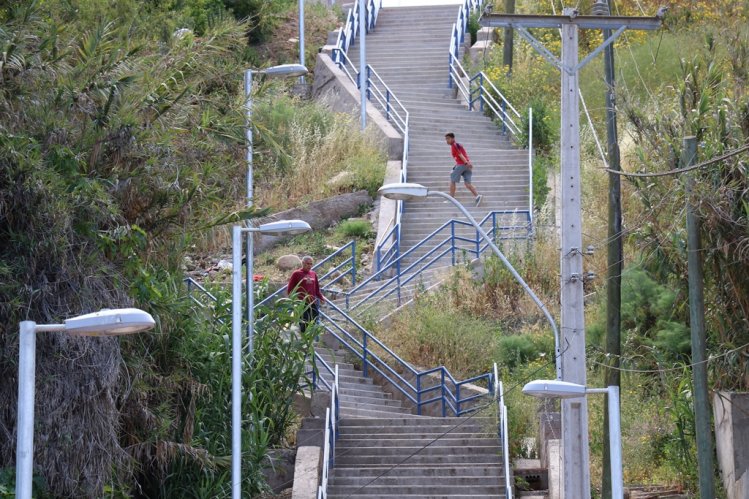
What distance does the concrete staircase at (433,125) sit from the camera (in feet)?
109

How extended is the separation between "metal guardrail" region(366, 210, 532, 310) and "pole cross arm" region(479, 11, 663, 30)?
943 centimetres

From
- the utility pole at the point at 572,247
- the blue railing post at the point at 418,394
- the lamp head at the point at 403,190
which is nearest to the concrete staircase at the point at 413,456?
the blue railing post at the point at 418,394

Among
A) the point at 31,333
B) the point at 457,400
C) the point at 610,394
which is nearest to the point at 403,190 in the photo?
the point at 610,394

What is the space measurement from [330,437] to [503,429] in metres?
Result: 2.61

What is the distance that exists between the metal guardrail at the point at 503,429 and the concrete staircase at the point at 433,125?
836cm

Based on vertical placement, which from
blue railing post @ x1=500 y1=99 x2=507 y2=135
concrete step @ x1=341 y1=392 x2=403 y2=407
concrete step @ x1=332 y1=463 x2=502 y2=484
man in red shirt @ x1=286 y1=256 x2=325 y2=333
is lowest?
concrete step @ x1=332 y1=463 x2=502 y2=484

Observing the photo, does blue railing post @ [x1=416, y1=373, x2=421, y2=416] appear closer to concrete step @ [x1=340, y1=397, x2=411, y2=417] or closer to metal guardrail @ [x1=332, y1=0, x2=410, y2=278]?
concrete step @ [x1=340, y1=397, x2=411, y2=417]

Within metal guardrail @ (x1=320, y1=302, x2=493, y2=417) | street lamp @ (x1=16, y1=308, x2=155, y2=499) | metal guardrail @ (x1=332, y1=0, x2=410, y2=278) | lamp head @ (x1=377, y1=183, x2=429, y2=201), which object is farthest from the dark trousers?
street lamp @ (x1=16, y1=308, x2=155, y2=499)

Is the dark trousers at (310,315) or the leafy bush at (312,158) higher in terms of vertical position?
the leafy bush at (312,158)

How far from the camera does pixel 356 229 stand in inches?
1282

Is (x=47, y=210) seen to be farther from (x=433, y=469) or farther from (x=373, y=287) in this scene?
(x=373, y=287)

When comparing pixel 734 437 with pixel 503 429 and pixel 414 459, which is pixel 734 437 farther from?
pixel 414 459

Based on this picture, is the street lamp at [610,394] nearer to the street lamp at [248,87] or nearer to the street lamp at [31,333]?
the street lamp at [31,333]

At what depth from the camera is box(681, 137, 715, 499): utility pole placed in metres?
17.8
